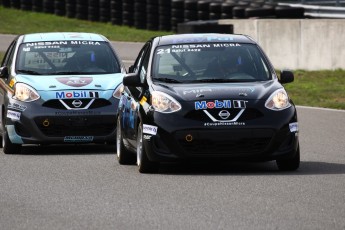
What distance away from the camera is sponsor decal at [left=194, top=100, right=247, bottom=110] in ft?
39.5

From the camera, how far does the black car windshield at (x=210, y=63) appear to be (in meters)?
13.0

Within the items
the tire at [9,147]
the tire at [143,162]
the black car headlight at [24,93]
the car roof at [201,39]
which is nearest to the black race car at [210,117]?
the tire at [143,162]

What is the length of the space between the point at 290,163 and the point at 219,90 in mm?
977

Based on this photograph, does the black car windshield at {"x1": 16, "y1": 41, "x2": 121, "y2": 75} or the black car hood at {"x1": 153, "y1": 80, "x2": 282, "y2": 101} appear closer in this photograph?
the black car hood at {"x1": 153, "y1": 80, "x2": 282, "y2": 101}

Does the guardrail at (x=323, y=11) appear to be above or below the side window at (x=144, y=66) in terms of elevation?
below

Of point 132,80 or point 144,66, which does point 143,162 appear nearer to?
point 132,80

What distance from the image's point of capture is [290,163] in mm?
12297

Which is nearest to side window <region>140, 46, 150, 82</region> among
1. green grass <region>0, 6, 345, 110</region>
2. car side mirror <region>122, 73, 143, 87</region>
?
car side mirror <region>122, 73, 143, 87</region>

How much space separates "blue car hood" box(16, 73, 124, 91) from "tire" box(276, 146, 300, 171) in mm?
3583

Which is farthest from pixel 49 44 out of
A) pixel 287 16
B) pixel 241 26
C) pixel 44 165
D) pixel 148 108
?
pixel 287 16

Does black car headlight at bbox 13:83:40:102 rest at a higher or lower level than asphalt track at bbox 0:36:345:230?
lower

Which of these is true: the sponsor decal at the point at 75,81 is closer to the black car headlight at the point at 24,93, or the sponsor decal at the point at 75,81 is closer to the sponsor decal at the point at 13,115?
the black car headlight at the point at 24,93

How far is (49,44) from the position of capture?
1645 cm

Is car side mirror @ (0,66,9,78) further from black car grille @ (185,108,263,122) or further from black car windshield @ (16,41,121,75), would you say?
black car grille @ (185,108,263,122)
